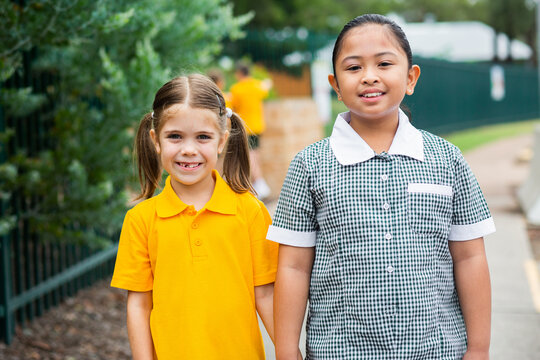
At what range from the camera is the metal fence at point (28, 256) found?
175 inches

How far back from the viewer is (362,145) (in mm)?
2273

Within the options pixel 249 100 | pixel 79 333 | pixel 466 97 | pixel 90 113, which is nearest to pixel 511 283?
pixel 79 333

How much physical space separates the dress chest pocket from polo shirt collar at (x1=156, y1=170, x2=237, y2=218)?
24.0 inches

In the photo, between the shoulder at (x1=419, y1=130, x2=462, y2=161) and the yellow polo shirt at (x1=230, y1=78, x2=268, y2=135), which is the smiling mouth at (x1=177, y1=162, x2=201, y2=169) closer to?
the shoulder at (x1=419, y1=130, x2=462, y2=161)

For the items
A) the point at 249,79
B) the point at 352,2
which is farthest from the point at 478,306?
the point at 352,2

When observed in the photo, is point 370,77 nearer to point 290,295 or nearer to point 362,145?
point 362,145

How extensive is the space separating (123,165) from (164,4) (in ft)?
3.73

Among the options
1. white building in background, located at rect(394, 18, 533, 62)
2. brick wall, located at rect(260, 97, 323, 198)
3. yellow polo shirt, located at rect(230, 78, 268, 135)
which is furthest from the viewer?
white building in background, located at rect(394, 18, 533, 62)

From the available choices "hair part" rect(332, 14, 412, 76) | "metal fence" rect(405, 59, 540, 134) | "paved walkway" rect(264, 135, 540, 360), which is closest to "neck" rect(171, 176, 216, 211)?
"hair part" rect(332, 14, 412, 76)

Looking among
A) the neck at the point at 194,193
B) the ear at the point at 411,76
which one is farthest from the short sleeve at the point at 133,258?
the ear at the point at 411,76

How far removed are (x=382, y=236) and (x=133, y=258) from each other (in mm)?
839

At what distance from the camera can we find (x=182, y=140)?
240cm

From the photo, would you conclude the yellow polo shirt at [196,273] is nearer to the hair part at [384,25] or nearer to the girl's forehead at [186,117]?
the girl's forehead at [186,117]

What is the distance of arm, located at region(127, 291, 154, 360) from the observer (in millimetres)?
2383
